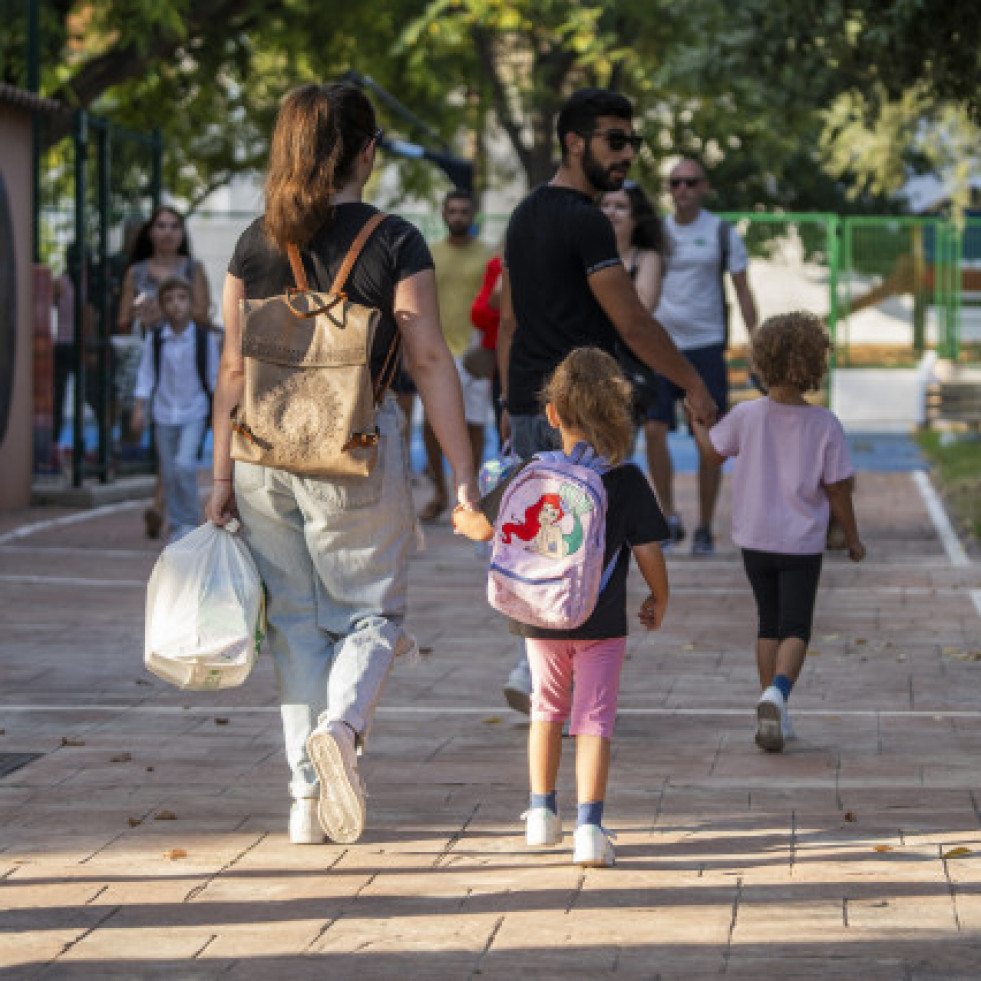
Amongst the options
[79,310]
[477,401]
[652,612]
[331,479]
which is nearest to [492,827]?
[652,612]

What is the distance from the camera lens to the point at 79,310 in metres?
16.4

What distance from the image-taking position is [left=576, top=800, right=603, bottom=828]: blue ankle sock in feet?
18.9

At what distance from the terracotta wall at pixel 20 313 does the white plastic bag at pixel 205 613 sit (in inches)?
391

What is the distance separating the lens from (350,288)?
5.95 meters

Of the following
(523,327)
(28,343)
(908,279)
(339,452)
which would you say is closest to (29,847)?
(339,452)

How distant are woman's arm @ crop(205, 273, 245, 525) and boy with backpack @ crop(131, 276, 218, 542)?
6.74 m

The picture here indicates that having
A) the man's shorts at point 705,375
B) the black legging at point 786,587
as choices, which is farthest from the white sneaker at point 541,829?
the man's shorts at point 705,375

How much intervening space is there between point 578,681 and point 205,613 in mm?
937

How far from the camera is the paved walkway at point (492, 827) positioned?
16.1ft

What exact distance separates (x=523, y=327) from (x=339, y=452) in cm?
185

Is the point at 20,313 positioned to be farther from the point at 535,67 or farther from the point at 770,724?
the point at 535,67

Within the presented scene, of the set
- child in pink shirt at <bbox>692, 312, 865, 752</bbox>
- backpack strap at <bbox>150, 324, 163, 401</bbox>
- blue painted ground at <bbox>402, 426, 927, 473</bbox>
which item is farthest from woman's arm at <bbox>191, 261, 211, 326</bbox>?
child in pink shirt at <bbox>692, 312, 865, 752</bbox>

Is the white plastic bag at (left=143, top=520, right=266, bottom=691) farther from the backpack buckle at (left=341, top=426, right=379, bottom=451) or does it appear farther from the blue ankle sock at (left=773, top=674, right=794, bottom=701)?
the blue ankle sock at (left=773, top=674, right=794, bottom=701)

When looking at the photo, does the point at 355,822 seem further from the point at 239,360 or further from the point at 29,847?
the point at 239,360
